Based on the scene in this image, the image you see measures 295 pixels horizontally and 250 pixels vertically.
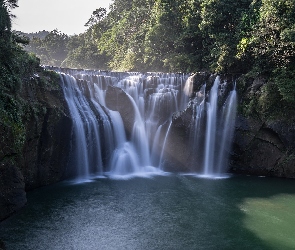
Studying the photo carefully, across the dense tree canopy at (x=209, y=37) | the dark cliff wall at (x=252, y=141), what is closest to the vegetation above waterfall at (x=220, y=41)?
the dense tree canopy at (x=209, y=37)

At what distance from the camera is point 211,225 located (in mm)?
13977

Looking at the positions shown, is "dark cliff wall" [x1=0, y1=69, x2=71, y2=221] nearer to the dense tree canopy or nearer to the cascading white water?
the cascading white water

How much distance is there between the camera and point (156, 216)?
14.9m

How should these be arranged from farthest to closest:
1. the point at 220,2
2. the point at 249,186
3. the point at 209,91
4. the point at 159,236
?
the point at 220,2 < the point at 209,91 < the point at 249,186 < the point at 159,236

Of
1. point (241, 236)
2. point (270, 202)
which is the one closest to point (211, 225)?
point (241, 236)

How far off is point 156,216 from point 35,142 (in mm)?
7773

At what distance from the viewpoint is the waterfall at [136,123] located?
21906mm

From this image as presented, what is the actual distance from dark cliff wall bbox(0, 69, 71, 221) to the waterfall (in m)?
1.14

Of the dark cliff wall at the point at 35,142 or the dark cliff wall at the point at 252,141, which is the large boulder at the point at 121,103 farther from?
the dark cliff wall at the point at 35,142

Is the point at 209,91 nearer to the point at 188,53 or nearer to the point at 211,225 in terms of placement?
the point at 188,53

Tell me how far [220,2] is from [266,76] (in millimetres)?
8552

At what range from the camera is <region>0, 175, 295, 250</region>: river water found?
1232cm

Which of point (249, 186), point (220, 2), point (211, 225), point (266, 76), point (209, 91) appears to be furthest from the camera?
point (220, 2)

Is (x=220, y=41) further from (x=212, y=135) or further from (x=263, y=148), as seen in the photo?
(x=263, y=148)
